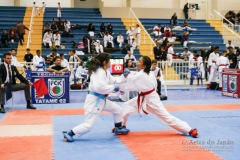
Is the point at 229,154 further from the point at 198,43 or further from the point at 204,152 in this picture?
the point at 198,43

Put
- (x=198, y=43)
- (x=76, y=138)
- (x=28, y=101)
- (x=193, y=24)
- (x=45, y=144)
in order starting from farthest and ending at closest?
(x=193, y=24)
(x=198, y=43)
(x=28, y=101)
(x=76, y=138)
(x=45, y=144)

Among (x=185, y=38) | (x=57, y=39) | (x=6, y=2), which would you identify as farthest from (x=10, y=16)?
(x=185, y=38)

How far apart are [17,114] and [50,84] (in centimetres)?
217

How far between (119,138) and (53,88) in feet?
17.6

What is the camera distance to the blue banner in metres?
11.4

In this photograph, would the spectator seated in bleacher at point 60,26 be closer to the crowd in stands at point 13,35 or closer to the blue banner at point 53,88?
the crowd in stands at point 13,35

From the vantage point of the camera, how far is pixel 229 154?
5.53 m

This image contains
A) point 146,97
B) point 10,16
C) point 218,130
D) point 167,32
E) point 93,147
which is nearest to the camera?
point 93,147

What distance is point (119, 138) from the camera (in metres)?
6.70

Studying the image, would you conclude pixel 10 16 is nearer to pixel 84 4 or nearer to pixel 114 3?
pixel 84 4

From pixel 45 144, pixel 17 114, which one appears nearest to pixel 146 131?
pixel 45 144

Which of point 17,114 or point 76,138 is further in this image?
point 17,114

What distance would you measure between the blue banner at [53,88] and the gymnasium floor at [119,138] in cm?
106

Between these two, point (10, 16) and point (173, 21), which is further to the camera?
point (173, 21)
